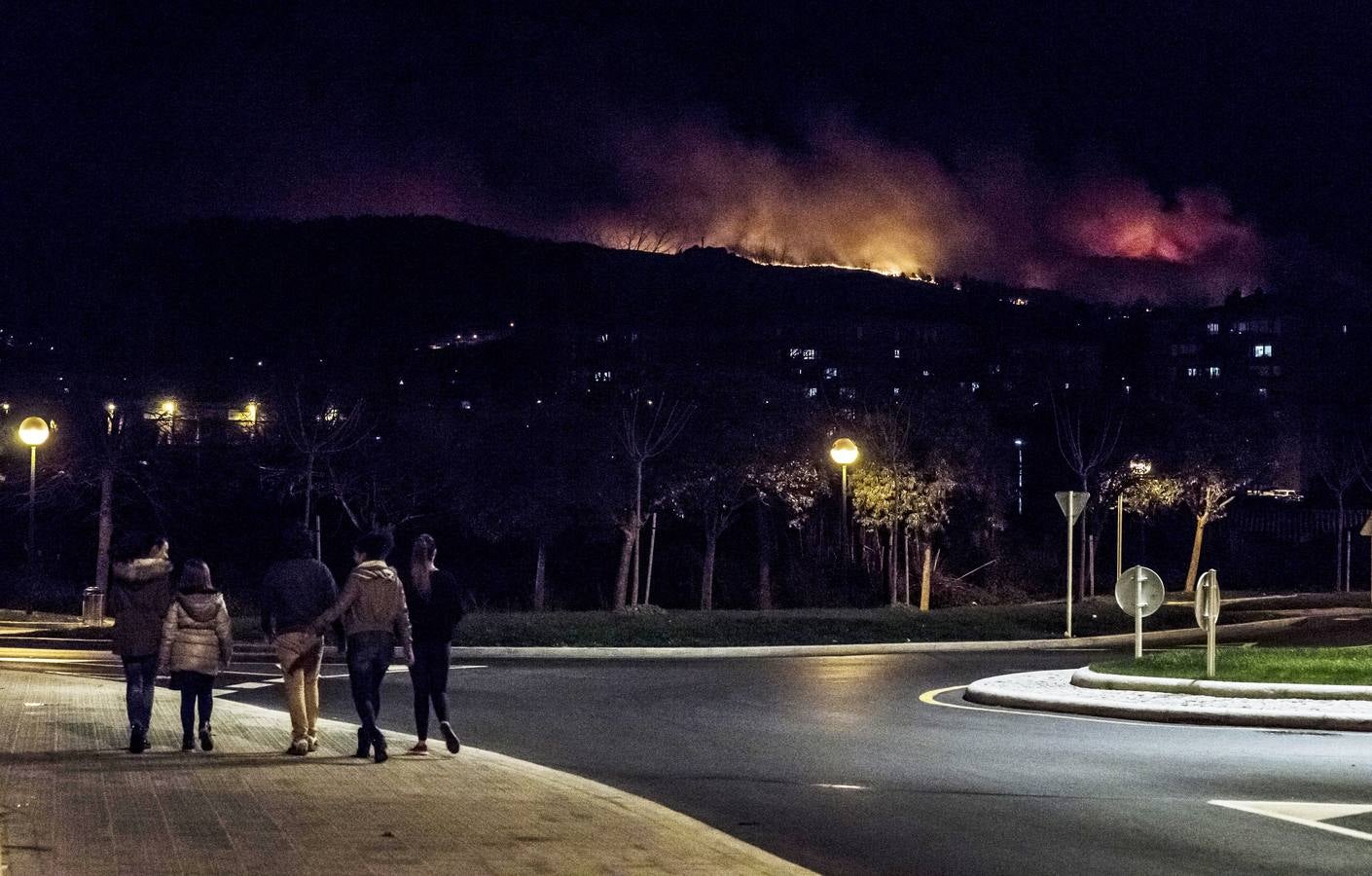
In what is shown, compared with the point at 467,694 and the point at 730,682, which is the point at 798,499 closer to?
the point at 730,682

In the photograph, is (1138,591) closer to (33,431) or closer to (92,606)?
(92,606)

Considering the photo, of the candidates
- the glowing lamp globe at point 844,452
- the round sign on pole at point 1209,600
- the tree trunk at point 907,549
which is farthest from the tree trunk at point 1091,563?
the round sign on pole at point 1209,600

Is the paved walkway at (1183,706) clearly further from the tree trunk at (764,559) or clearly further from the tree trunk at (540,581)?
the tree trunk at (764,559)

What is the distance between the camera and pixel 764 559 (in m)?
42.6

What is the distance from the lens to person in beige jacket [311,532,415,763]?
11.6m

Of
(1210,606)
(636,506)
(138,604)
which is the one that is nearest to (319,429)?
(636,506)

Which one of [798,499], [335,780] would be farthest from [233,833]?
[798,499]

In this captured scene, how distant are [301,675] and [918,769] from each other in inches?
182

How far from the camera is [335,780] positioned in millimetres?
10312

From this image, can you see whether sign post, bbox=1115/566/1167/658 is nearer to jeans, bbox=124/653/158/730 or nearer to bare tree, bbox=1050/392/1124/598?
jeans, bbox=124/653/158/730

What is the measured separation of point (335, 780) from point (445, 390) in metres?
44.4

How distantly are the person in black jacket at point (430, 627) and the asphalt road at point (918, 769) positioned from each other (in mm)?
1164

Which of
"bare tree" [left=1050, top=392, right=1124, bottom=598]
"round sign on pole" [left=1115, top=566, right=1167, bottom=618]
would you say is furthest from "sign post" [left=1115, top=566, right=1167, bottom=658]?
"bare tree" [left=1050, top=392, right=1124, bottom=598]

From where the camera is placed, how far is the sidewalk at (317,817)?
7.68m
